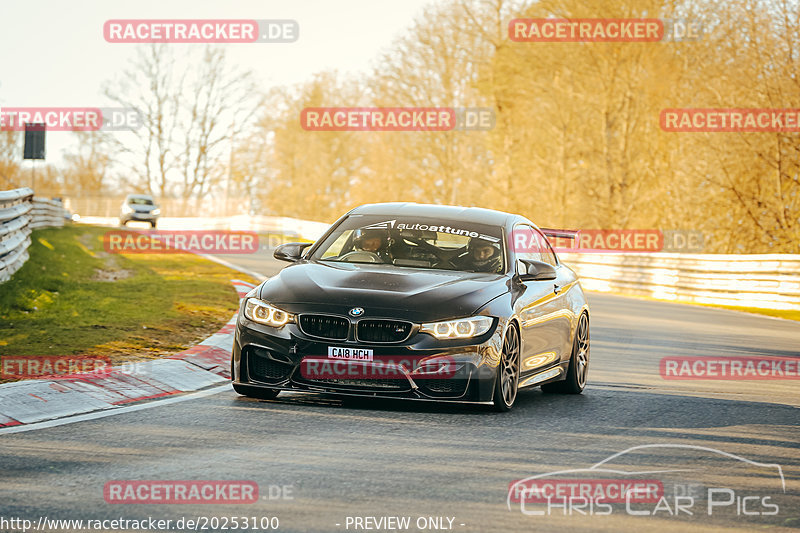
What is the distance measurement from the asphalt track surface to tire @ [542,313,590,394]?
0.15 m

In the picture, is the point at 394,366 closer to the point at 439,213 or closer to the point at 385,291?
the point at 385,291

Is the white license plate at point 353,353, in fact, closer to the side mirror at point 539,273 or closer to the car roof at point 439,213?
the side mirror at point 539,273

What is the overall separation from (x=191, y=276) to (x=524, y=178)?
32501 millimetres

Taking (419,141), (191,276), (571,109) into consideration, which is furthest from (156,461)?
(419,141)

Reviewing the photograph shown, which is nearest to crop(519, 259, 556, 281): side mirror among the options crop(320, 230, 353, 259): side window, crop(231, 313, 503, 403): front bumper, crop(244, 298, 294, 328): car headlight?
crop(231, 313, 503, 403): front bumper

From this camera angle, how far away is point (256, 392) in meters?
9.07

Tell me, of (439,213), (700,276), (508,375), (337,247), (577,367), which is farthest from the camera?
(700,276)

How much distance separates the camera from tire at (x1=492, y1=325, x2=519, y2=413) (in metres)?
8.77

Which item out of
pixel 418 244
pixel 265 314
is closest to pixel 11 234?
pixel 418 244

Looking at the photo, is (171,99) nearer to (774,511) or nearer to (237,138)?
(237,138)

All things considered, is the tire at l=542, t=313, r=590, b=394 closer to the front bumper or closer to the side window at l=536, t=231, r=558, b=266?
the side window at l=536, t=231, r=558, b=266

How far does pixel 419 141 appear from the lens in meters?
57.9

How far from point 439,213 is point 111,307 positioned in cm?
626

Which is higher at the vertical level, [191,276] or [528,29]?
[528,29]
